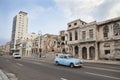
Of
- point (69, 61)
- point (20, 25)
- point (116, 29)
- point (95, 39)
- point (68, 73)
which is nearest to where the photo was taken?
point (68, 73)

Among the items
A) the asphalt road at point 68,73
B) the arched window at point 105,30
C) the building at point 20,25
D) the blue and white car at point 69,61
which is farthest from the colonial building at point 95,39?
the building at point 20,25

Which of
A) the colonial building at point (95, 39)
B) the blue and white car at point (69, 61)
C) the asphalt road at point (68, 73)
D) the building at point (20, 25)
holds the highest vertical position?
the building at point (20, 25)

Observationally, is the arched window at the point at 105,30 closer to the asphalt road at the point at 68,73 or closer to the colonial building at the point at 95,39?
the colonial building at the point at 95,39

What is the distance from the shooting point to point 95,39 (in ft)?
134

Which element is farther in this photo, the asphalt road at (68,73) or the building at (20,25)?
the building at (20,25)

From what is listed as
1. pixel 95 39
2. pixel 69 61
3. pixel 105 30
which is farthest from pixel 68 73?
pixel 95 39

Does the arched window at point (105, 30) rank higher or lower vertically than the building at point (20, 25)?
lower

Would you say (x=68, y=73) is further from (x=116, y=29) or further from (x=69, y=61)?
(x=116, y=29)

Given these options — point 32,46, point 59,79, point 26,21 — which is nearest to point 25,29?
point 26,21

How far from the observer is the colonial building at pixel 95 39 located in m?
36.7

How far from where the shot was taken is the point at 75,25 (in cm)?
4919

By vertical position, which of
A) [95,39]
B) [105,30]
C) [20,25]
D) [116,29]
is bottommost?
[95,39]

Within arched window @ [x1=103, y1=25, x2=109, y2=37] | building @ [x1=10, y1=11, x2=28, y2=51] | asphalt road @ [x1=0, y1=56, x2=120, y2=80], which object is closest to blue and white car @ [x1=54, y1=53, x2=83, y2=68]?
asphalt road @ [x1=0, y1=56, x2=120, y2=80]

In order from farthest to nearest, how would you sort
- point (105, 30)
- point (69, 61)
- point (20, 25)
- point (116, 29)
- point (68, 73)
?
point (20, 25) → point (105, 30) → point (116, 29) → point (69, 61) → point (68, 73)
